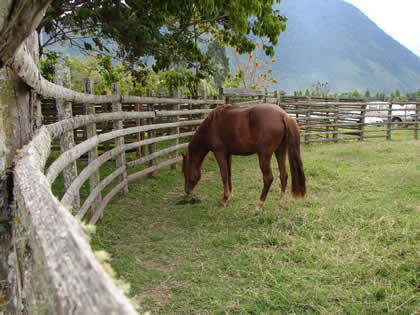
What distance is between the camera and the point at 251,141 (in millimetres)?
4574

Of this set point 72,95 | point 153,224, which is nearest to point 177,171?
point 153,224

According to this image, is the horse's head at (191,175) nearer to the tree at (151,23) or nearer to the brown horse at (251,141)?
the brown horse at (251,141)

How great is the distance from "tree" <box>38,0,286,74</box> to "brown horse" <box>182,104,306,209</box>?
167 cm

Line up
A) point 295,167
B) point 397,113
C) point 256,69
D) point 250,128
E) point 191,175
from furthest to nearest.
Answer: point 256,69
point 397,113
point 191,175
point 250,128
point 295,167

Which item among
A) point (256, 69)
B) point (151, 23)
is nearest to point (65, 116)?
point (151, 23)

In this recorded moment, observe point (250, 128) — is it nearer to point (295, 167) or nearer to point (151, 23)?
point (295, 167)

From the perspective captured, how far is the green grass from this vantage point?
2.22 m

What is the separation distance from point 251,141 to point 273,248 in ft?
6.29

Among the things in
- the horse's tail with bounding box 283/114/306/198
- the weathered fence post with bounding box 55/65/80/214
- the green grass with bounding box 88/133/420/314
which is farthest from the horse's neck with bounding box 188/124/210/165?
the weathered fence post with bounding box 55/65/80/214

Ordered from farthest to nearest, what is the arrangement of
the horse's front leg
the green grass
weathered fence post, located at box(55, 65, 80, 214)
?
the horse's front leg < weathered fence post, located at box(55, 65, 80, 214) < the green grass

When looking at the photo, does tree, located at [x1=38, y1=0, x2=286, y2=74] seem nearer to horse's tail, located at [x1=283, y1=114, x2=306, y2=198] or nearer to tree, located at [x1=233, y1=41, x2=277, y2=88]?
horse's tail, located at [x1=283, y1=114, x2=306, y2=198]

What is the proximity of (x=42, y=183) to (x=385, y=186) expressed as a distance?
552 centimetres

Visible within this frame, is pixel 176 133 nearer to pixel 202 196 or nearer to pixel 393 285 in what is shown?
pixel 202 196

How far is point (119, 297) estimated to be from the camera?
15.2 inches
